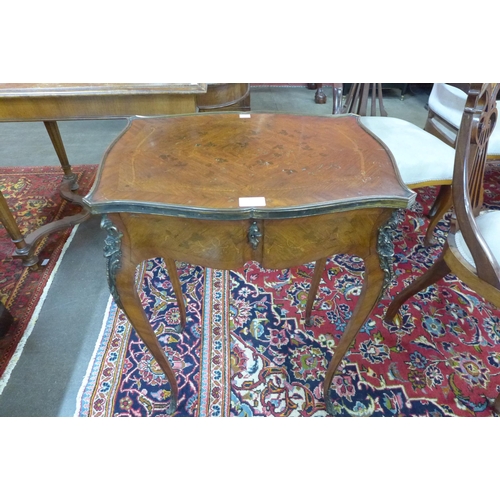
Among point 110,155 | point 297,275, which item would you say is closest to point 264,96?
point 297,275

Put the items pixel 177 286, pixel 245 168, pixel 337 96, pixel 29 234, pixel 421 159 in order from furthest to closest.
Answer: pixel 29 234 < pixel 337 96 < pixel 421 159 < pixel 177 286 < pixel 245 168

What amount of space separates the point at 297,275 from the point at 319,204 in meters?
0.92

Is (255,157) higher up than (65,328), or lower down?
Result: higher up

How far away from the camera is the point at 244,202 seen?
64cm

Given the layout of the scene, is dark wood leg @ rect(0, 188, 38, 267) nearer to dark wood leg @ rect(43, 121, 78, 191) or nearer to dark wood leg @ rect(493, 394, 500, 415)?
dark wood leg @ rect(43, 121, 78, 191)

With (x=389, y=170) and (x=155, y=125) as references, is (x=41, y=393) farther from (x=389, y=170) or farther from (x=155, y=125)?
(x=389, y=170)

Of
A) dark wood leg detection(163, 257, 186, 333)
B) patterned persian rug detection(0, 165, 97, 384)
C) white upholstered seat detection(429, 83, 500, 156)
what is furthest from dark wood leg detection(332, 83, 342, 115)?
patterned persian rug detection(0, 165, 97, 384)

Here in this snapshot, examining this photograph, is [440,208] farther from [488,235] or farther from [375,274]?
[375,274]

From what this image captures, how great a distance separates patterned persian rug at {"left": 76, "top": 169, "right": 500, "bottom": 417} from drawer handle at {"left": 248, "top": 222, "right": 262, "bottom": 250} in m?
0.65

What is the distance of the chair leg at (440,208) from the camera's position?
4.92ft

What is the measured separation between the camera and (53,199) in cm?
196

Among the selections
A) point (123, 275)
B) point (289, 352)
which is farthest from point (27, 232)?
point (289, 352)

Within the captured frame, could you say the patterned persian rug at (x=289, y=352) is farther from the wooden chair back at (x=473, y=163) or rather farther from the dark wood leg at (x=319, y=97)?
the dark wood leg at (x=319, y=97)

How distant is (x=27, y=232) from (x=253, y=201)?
1566 millimetres
